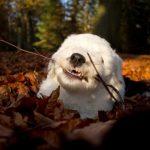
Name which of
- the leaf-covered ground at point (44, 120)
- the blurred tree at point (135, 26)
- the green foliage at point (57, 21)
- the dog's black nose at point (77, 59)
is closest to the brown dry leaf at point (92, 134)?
the leaf-covered ground at point (44, 120)

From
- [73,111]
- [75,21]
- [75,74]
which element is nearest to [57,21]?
[75,21]

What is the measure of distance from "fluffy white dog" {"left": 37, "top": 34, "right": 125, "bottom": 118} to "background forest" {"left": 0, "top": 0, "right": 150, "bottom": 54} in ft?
31.1

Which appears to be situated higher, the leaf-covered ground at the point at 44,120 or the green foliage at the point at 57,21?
the leaf-covered ground at the point at 44,120

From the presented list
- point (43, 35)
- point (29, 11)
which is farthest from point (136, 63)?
point (29, 11)

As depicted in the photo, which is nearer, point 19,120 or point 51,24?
point 19,120

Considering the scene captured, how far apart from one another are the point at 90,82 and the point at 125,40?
2068 centimetres

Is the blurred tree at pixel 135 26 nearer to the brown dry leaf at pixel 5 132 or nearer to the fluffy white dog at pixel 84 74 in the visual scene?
the fluffy white dog at pixel 84 74

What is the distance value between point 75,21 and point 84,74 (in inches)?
1216

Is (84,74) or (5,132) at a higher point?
(5,132)

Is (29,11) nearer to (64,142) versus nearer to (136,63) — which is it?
(136,63)

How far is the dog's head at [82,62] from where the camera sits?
4.68m

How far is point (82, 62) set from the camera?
4613 mm

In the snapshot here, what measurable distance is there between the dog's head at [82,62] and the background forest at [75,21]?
9540 mm

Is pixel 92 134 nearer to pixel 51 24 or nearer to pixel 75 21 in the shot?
pixel 51 24
